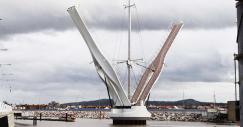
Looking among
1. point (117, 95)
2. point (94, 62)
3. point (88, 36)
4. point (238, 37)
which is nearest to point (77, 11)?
point (88, 36)

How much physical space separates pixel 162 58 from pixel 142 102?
8.38 m

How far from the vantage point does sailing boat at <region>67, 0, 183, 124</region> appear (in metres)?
71.8

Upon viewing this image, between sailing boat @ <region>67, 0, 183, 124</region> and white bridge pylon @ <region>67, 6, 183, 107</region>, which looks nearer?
white bridge pylon @ <region>67, 6, 183, 107</region>

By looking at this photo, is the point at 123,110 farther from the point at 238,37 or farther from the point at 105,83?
the point at 238,37

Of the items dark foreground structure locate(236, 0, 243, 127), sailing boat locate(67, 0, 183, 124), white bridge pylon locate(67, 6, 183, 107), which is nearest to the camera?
dark foreground structure locate(236, 0, 243, 127)

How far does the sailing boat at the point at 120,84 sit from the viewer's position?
71812 millimetres

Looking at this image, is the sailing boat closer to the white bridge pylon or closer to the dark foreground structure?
the white bridge pylon

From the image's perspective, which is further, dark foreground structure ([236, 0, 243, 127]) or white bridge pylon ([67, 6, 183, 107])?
white bridge pylon ([67, 6, 183, 107])

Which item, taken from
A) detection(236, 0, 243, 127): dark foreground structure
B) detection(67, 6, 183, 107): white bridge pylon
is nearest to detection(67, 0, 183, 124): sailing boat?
detection(67, 6, 183, 107): white bridge pylon

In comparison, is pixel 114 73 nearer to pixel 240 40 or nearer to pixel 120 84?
pixel 120 84

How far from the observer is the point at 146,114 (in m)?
77.2

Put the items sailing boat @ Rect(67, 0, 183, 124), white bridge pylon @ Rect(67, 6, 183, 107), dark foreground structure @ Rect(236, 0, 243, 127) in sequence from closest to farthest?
dark foreground structure @ Rect(236, 0, 243, 127), white bridge pylon @ Rect(67, 6, 183, 107), sailing boat @ Rect(67, 0, 183, 124)

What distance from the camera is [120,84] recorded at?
75.2 metres

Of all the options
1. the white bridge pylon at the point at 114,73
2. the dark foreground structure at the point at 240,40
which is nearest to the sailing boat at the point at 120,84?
the white bridge pylon at the point at 114,73
